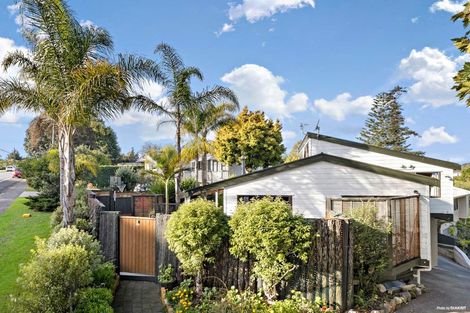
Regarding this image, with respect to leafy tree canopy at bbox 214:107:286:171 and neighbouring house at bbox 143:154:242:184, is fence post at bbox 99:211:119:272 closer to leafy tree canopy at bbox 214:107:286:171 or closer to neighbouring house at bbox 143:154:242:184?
leafy tree canopy at bbox 214:107:286:171

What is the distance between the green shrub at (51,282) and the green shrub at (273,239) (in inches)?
125

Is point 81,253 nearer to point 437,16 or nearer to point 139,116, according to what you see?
point 139,116

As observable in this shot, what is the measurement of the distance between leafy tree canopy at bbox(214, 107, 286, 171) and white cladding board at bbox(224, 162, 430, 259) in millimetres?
17829

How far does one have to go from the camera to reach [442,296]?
28.8ft

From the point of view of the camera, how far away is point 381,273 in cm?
748

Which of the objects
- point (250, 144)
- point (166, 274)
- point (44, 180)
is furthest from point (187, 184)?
point (166, 274)

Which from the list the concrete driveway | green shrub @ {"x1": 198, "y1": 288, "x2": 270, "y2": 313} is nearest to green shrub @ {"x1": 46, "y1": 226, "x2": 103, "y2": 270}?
green shrub @ {"x1": 198, "y1": 288, "x2": 270, "y2": 313}

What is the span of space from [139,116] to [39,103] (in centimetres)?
520

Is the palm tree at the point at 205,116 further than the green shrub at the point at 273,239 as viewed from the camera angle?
Yes

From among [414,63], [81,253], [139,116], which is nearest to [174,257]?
[81,253]

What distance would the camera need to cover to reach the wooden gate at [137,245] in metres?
8.61

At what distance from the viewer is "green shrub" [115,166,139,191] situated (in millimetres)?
25656

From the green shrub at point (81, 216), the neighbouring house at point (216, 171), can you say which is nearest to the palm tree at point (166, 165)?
the green shrub at point (81, 216)

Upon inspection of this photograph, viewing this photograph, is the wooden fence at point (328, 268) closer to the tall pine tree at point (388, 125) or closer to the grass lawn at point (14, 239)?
the grass lawn at point (14, 239)
